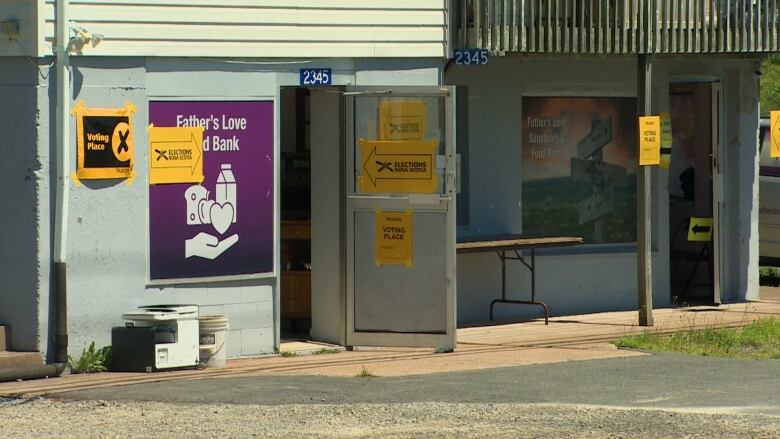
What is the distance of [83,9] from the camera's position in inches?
546

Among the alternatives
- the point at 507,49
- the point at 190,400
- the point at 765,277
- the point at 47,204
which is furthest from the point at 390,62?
the point at 765,277

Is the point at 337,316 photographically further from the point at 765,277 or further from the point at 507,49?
the point at 765,277

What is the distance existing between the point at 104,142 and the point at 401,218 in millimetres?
2979

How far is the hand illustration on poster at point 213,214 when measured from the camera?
14578 millimetres

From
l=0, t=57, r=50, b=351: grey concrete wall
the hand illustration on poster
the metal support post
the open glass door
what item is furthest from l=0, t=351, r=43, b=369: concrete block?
the metal support post

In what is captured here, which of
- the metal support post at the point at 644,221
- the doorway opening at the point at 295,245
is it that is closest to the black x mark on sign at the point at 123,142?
the doorway opening at the point at 295,245

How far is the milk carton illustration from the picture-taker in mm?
14758

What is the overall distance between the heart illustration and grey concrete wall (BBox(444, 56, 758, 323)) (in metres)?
3.64

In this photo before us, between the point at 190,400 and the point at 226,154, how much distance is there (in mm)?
3442

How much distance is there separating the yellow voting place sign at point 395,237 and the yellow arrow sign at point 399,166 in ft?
0.81

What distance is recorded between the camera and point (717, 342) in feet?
50.6

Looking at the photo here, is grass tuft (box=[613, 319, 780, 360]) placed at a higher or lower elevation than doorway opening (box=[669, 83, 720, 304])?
lower

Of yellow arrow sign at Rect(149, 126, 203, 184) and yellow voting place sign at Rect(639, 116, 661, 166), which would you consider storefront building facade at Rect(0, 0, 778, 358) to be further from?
yellow voting place sign at Rect(639, 116, 661, 166)

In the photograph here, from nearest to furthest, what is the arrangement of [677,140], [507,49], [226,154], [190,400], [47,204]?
[190,400] < [47,204] < [226,154] < [507,49] < [677,140]
